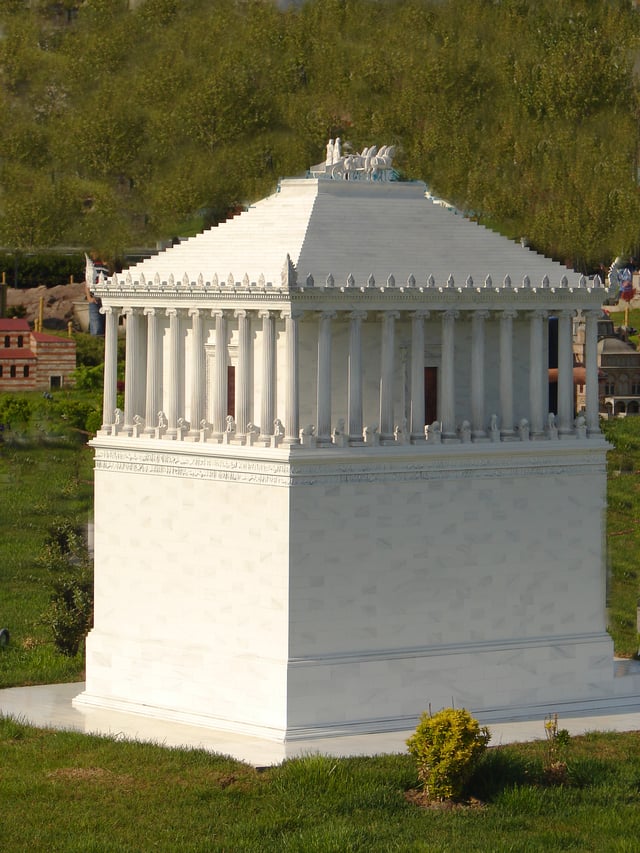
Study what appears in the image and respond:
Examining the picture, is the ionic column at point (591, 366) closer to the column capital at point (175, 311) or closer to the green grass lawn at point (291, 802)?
the green grass lawn at point (291, 802)

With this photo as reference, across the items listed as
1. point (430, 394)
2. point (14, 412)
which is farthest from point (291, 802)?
point (14, 412)

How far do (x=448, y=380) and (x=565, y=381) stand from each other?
2181 millimetres

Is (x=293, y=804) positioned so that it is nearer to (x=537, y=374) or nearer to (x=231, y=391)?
(x=231, y=391)

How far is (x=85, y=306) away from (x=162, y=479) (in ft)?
114

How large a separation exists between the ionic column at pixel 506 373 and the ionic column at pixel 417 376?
1.34 meters

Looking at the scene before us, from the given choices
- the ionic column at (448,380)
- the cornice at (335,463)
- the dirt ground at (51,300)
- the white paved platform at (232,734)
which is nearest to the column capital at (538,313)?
the ionic column at (448,380)

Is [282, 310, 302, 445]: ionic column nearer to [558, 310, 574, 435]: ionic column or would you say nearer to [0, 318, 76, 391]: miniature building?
[558, 310, 574, 435]: ionic column

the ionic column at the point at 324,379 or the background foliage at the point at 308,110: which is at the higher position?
the background foliage at the point at 308,110

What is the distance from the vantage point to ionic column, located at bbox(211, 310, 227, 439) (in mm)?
30953

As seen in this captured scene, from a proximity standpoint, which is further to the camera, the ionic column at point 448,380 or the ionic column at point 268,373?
the ionic column at point 448,380

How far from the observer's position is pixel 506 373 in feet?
104

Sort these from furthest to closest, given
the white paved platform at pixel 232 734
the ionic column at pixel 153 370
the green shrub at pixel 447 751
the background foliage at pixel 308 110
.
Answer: the background foliage at pixel 308 110
the ionic column at pixel 153 370
the white paved platform at pixel 232 734
the green shrub at pixel 447 751

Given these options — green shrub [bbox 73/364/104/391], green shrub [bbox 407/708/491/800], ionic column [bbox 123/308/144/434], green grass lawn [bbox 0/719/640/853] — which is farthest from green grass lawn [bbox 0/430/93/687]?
green shrub [bbox 407/708/491/800]

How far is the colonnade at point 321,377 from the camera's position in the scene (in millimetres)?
30328
